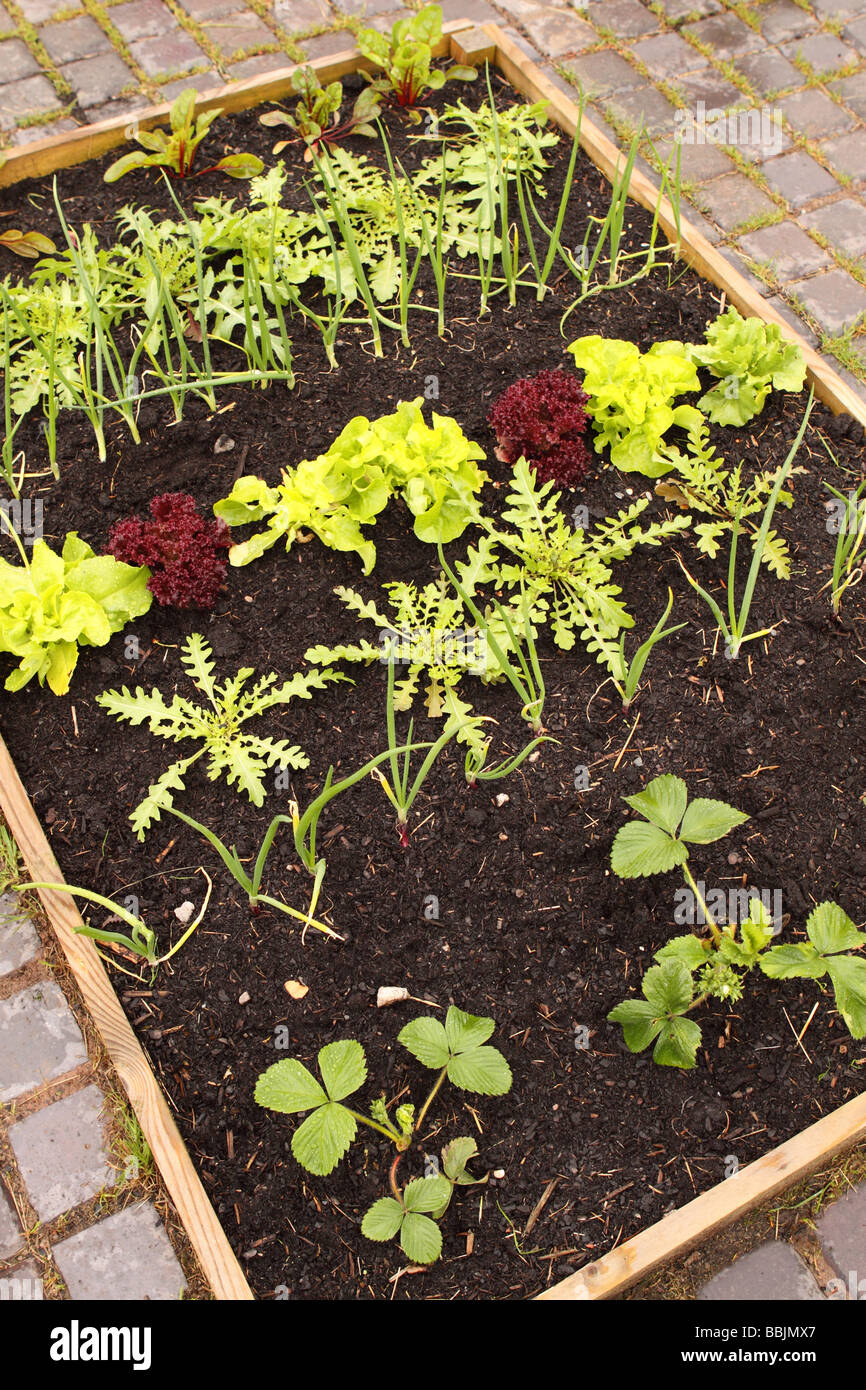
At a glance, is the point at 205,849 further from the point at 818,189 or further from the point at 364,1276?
the point at 818,189

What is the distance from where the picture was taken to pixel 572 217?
3.72 metres

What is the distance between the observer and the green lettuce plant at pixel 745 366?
314cm

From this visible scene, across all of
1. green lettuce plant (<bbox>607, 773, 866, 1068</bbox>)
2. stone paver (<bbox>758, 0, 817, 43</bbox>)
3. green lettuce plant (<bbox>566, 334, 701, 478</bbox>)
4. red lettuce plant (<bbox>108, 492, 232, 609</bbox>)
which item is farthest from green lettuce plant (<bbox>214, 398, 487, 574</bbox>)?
stone paver (<bbox>758, 0, 817, 43</bbox>)

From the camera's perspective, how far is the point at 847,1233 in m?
2.34

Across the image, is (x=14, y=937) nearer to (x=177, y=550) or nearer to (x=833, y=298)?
(x=177, y=550)

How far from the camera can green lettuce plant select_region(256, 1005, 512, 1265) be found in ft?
6.82

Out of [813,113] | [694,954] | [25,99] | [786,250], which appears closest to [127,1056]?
[694,954]

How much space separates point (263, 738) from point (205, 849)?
1.03 feet

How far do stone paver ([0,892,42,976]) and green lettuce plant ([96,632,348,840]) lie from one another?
378mm

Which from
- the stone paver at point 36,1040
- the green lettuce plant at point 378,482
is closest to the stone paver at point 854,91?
the green lettuce plant at point 378,482

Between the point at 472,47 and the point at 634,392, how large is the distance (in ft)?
6.43

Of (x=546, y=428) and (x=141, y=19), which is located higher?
(x=141, y=19)

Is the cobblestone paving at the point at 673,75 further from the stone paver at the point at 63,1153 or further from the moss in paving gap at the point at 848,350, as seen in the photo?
the stone paver at the point at 63,1153

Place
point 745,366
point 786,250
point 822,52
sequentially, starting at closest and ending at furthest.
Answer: point 745,366 < point 786,250 < point 822,52
